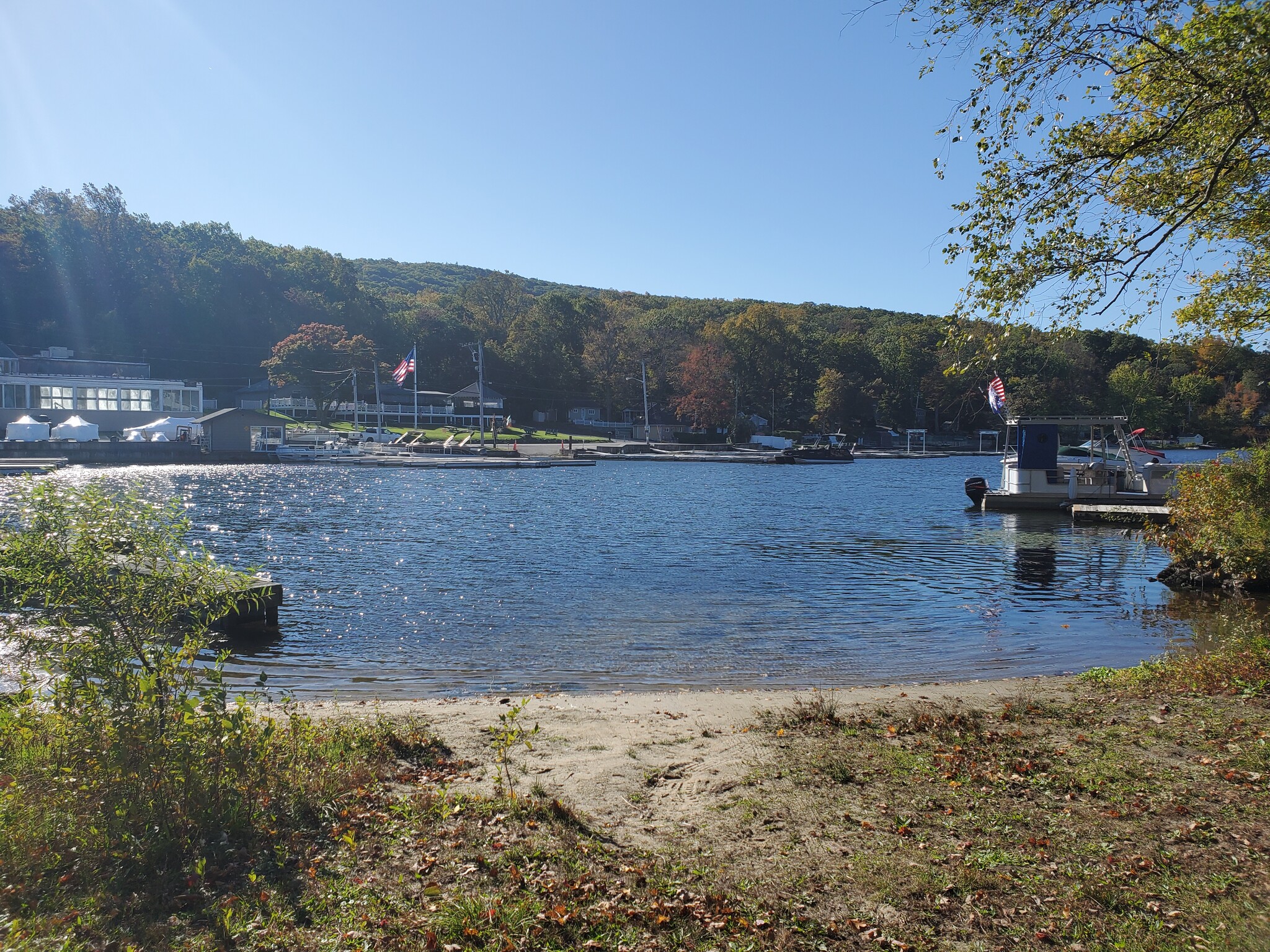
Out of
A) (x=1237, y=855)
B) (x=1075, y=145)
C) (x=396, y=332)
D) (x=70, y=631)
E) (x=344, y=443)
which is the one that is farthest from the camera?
(x=396, y=332)

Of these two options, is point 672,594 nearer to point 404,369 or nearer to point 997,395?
point 997,395

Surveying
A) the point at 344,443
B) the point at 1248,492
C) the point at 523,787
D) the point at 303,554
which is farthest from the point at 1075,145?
the point at 344,443

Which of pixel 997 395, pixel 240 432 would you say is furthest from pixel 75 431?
pixel 997 395

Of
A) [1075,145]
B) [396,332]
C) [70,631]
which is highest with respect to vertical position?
Answer: [396,332]

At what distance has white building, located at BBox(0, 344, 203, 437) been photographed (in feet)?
259

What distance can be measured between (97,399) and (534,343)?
165ft

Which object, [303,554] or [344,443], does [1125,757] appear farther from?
[344,443]

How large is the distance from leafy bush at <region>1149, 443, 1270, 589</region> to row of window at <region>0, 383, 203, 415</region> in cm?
9085

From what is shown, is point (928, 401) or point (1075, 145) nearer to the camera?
point (1075, 145)

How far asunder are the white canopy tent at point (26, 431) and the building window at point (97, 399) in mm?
14413

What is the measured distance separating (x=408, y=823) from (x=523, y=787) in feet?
3.75

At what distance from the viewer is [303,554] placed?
82.6 ft

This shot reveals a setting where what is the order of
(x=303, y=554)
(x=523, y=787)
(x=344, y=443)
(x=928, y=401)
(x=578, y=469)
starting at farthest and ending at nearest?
(x=928, y=401)
(x=344, y=443)
(x=578, y=469)
(x=303, y=554)
(x=523, y=787)

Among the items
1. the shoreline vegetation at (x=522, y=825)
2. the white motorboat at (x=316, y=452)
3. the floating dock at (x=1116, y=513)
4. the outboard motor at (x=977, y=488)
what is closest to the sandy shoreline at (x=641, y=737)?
the shoreline vegetation at (x=522, y=825)
